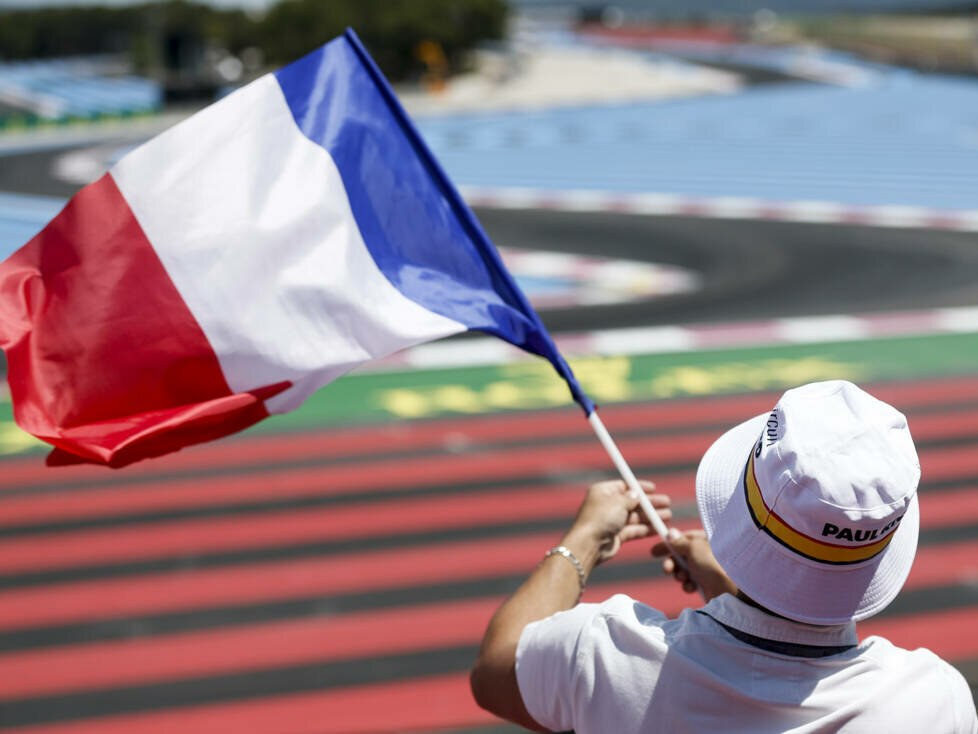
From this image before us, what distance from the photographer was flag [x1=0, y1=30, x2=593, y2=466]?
3010mm

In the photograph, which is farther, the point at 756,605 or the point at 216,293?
the point at 216,293

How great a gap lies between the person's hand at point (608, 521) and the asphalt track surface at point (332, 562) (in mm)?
2130

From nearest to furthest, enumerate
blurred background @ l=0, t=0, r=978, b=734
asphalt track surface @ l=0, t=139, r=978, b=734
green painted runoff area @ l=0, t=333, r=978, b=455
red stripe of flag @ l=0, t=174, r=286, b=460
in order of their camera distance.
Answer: red stripe of flag @ l=0, t=174, r=286, b=460
asphalt track surface @ l=0, t=139, r=978, b=734
blurred background @ l=0, t=0, r=978, b=734
green painted runoff area @ l=0, t=333, r=978, b=455

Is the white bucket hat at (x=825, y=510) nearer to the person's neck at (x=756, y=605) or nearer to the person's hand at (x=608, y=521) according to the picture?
the person's neck at (x=756, y=605)

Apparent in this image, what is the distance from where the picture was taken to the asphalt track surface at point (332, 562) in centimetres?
474

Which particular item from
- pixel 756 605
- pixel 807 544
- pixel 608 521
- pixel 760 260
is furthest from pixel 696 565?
pixel 760 260

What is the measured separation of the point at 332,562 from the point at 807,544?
4258 mm

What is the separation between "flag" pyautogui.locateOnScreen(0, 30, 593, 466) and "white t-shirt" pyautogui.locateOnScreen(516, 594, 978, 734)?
1.03 meters

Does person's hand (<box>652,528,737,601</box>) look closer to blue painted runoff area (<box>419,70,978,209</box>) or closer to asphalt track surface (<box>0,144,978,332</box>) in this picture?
asphalt track surface (<box>0,144,978,332</box>)

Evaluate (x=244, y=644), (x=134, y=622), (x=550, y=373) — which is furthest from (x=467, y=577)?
(x=550, y=373)

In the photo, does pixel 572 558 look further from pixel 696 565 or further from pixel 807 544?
pixel 807 544

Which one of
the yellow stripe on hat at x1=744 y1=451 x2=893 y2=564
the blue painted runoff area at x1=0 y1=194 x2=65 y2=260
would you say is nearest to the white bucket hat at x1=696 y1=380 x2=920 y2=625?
the yellow stripe on hat at x1=744 y1=451 x2=893 y2=564

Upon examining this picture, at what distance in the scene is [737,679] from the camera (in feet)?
6.13

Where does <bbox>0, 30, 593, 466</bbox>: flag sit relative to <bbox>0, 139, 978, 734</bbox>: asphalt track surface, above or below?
above
